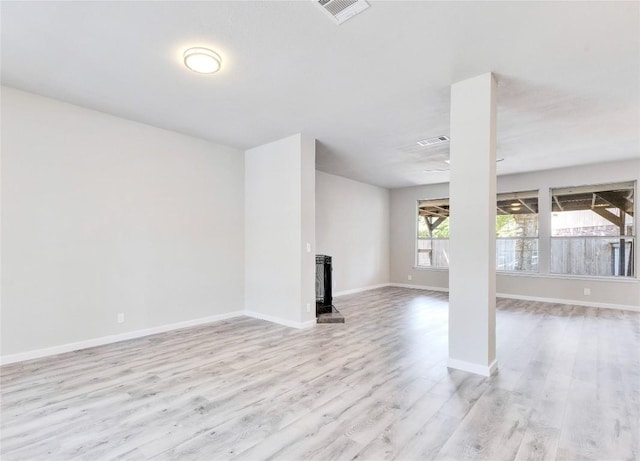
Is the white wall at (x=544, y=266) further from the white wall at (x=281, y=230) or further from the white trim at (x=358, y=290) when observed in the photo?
the white wall at (x=281, y=230)

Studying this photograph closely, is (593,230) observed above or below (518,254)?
above

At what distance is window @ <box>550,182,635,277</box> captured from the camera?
20.0ft

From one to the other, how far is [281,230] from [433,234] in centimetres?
523

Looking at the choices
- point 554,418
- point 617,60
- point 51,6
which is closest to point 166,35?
point 51,6

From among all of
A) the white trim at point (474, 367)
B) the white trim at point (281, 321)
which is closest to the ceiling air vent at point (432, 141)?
the white trim at point (474, 367)

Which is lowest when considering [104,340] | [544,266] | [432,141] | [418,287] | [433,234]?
[418,287]

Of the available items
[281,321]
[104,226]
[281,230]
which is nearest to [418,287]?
[281,321]

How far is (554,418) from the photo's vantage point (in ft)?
7.43

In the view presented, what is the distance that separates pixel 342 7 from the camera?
2100 mm

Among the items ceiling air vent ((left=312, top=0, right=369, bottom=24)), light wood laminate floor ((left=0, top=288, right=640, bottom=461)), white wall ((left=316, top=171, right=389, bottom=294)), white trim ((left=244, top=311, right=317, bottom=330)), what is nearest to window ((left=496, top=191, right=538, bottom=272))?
white wall ((left=316, top=171, right=389, bottom=294))

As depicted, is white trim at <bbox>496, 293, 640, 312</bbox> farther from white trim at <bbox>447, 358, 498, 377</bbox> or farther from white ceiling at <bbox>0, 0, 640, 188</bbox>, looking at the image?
white trim at <bbox>447, 358, 498, 377</bbox>

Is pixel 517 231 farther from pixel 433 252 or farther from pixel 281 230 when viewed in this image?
pixel 281 230

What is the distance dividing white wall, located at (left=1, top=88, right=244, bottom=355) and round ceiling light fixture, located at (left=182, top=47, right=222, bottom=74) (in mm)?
1924

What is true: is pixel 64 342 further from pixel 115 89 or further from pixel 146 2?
pixel 146 2
